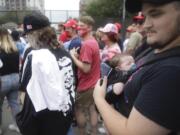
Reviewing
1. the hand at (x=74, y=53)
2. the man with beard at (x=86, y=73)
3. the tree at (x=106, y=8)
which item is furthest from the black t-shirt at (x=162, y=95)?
the tree at (x=106, y=8)

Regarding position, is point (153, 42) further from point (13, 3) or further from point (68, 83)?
point (13, 3)

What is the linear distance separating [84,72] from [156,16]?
363 centimetres

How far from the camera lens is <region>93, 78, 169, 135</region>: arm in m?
1.47

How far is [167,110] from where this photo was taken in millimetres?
1446

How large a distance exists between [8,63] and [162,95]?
15.7 ft

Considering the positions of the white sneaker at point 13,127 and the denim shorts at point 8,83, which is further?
the white sneaker at point 13,127

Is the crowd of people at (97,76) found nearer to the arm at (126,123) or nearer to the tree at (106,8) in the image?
the arm at (126,123)

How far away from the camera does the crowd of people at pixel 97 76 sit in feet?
4.85

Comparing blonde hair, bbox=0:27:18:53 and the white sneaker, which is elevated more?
blonde hair, bbox=0:27:18:53

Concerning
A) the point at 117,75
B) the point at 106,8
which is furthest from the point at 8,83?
the point at 106,8

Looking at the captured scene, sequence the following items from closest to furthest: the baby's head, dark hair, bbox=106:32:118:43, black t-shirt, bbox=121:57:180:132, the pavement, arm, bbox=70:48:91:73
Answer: black t-shirt, bbox=121:57:180:132
the baby's head
arm, bbox=70:48:91:73
dark hair, bbox=106:32:118:43
the pavement

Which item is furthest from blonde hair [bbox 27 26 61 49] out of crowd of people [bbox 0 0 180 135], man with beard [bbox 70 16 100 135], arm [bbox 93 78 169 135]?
arm [bbox 93 78 169 135]

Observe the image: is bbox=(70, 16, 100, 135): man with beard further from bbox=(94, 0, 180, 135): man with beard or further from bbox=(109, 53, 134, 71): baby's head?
bbox=(94, 0, 180, 135): man with beard

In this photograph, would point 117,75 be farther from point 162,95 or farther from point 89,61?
point 89,61
